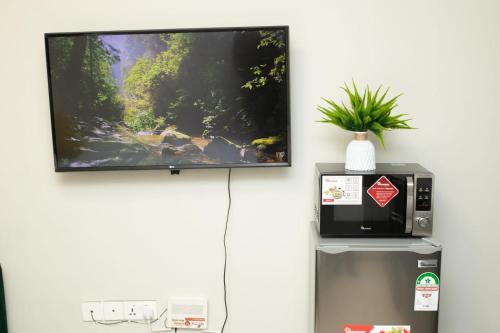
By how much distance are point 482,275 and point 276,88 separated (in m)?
1.34

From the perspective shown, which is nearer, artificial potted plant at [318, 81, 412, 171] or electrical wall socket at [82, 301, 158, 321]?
artificial potted plant at [318, 81, 412, 171]

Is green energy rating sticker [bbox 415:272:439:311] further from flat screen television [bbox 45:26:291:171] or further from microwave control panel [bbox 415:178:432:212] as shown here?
flat screen television [bbox 45:26:291:171]

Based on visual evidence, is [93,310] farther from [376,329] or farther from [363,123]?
[363,123]

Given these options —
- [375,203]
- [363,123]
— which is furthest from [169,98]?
[375,203]

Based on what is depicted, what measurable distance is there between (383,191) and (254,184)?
25.1 inches

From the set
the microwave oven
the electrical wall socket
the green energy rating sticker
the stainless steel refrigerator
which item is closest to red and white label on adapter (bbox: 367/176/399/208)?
the microwave oven

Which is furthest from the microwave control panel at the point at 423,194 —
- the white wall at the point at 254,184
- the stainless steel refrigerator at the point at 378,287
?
the white wall at the point at 254,184

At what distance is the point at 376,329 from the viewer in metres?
1.79

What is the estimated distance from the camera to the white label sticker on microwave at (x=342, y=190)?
1.84m

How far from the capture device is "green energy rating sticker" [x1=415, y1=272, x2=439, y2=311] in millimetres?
1753

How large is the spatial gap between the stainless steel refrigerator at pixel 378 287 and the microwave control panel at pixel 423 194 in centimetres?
14

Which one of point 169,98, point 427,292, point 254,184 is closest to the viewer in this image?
point 427,292

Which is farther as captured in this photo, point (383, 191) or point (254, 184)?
point (254, 184)

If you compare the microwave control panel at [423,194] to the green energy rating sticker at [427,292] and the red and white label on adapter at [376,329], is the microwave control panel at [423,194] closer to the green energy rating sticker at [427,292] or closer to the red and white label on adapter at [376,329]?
the green energy rating sticker at [427,292]
